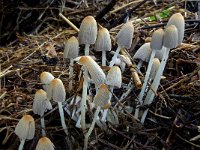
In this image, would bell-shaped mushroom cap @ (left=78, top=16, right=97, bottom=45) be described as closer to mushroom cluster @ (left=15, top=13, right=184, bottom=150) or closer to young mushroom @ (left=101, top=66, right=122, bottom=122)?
mushroom cluster @ (left=15, top=13, right=184, bottom=150)

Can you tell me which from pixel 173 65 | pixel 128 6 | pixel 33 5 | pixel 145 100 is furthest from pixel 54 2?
pixel 145 100

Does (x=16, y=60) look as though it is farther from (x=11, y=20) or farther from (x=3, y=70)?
(x=11, y=20)

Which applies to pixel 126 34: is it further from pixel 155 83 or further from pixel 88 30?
pixel 155 83

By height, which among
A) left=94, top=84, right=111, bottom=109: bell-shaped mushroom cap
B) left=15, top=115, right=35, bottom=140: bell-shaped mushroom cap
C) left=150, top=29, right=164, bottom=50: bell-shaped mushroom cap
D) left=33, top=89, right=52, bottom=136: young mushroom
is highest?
left=150, top=29, right=164, bottom=50: bell-shaped mushroom cap

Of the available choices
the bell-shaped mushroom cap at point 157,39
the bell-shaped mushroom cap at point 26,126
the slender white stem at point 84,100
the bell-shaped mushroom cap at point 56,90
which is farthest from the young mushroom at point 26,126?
the bell-shaped mushroom cap at point 157,39

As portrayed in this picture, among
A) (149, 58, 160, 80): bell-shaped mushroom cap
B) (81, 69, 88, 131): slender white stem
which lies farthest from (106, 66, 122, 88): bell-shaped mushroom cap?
(149, 58, 160, 80): bell-shaped mushroom cap

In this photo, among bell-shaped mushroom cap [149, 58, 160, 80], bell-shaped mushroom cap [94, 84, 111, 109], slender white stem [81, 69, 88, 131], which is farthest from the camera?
bell-shaped mushroom cap [149, 58, 160, 80]
